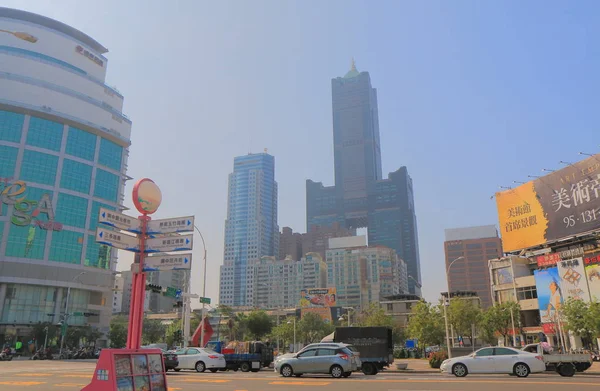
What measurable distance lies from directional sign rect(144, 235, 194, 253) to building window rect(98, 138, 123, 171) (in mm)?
89737

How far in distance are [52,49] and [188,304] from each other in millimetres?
79779

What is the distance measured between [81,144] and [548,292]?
85537 millimetres

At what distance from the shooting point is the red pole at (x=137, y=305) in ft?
37.9

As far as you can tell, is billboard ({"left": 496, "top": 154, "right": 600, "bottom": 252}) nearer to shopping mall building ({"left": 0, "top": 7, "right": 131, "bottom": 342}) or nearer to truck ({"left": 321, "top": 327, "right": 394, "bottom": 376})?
truck ({"left": 321, "top": 327, "right": 394, "bottom": 376})

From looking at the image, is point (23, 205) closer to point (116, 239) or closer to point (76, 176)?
point (76, 176)

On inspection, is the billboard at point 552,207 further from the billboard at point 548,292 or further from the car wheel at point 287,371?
the car wheel at point 287,371

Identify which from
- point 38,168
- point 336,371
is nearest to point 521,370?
point 336,371

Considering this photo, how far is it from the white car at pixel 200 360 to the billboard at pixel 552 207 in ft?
160

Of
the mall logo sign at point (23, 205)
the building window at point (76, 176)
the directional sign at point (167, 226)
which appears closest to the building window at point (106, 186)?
the building window at point (76, 176)

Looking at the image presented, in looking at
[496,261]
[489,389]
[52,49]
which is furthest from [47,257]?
[489,389]

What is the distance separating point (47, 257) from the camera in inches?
3214

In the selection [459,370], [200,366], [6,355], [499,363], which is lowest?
[6,355]

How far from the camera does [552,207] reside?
61.0m

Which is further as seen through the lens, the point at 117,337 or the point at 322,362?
the point at 117,337
